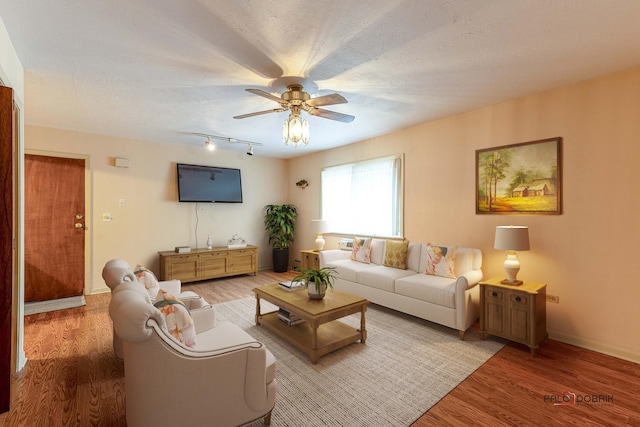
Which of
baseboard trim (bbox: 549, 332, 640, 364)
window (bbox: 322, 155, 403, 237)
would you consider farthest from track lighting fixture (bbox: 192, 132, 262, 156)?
baseboard trim (bbox: 549, 332, 640, 364)

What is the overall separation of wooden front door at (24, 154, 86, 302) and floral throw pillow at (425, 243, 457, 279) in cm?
528

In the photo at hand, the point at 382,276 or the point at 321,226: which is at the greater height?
the point at 321,226

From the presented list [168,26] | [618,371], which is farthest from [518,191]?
[168,26]

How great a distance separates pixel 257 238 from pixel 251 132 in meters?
2.70

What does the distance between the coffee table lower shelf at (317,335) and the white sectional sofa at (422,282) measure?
85 cm

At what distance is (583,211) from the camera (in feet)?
9.44

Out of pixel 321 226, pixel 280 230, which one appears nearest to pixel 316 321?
pixel 321 226

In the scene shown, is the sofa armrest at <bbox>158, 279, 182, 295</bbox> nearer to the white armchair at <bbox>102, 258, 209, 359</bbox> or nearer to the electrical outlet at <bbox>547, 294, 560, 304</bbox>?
the white armchair at <bbox>102, 258, 209, 359</bbox>

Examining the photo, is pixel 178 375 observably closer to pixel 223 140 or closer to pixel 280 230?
pixel 223 140

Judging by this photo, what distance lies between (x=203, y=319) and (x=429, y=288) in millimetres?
2383

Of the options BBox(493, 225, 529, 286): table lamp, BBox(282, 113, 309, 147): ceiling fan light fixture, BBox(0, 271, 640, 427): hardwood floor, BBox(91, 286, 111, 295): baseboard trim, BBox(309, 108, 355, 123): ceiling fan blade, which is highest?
BBox(309, 108, 355, 123): ceiling fan blade

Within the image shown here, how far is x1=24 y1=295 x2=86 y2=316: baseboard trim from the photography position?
3.95 meters

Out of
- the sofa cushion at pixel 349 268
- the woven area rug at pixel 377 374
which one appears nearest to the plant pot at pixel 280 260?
the sofa cushion at pixel 349 268

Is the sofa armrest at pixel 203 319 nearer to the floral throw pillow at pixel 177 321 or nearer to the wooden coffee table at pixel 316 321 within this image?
the floral throw pillow at pixel 177 321
